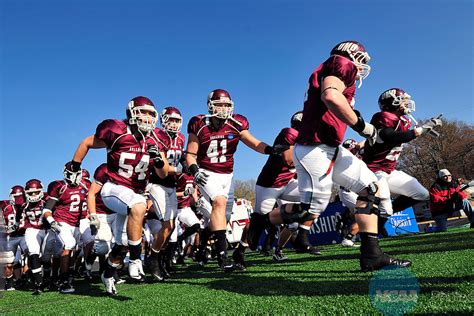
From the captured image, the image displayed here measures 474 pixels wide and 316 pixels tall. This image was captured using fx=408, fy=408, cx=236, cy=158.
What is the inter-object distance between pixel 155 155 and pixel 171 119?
8.49ft

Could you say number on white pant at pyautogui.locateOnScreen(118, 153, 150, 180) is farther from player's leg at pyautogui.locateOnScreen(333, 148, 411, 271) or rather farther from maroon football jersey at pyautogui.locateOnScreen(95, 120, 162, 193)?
player's leg at pyautogui.locateOnScreen(333, 148, 411, 271)

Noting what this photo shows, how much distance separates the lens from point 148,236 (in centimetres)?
1073

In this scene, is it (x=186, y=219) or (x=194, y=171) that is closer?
(x=194, y=171)

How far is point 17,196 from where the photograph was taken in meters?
9.42

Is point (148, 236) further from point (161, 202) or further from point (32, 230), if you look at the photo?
point (161, 202)

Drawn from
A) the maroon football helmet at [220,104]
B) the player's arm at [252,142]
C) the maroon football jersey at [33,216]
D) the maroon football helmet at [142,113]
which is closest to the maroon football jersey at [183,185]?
the player's arm at [252,142]

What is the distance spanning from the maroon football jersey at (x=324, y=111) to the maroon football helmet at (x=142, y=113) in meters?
2.02

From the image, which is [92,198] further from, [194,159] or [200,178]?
[200,178]

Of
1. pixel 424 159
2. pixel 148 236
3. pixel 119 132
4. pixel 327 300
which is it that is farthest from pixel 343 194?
pixel 424 159

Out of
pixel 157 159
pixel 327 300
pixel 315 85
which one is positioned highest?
pixel 315 85

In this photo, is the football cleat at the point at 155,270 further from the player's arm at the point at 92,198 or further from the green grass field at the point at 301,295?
the player's arm at the point at 92,198

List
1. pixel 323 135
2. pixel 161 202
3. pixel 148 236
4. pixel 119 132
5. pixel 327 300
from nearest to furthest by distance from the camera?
pixel 327 300, pixel 323 135, pixel 119 132, pixel 161 202, pixel 148 236

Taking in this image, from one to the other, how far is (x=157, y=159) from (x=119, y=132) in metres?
0.57

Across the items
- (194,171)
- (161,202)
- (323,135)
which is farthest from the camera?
(161,202)
